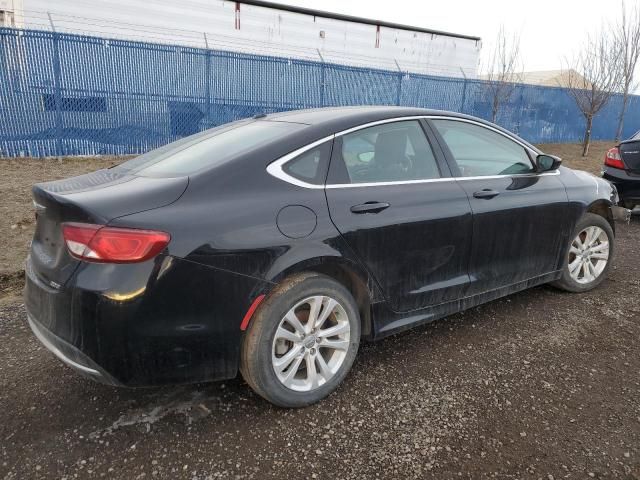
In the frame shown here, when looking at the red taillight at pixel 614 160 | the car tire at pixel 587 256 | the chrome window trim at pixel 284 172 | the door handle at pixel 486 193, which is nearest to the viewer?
the chrome window trim at pixel 284 172

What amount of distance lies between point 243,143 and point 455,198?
135 centimetres

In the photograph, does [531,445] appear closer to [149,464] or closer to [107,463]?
[149,464]

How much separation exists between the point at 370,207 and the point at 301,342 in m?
0.81

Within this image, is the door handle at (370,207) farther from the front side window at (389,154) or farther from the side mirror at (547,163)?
the side mirror at (547,163)

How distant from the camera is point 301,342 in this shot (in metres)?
2.46

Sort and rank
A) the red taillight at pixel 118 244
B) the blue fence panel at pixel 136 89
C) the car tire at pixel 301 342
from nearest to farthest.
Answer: the red taillight at pixel 118 244 → the car tire at pixel 301 342 → the blue fence panel at pixel 136 89

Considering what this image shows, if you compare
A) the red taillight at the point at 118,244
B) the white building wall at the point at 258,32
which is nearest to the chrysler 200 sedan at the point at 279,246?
the red taillight at the point at 118,244

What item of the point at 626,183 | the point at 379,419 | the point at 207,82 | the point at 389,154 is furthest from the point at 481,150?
the point at 207,82

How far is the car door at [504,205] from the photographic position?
3146 mm

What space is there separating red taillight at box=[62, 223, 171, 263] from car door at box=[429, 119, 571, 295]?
6.45 feet

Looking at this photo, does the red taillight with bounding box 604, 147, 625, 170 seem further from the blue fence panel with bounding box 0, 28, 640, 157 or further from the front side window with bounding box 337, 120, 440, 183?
the blue fence panel with bounding box 0, 28, 640, 157

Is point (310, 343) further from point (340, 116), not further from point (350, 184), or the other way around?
point (340, 116)

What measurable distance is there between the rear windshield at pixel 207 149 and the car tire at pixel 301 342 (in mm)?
741

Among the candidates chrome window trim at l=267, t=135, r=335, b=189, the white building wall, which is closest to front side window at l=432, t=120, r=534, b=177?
chrome window trim at l=267, t=135, r=335, b=189
